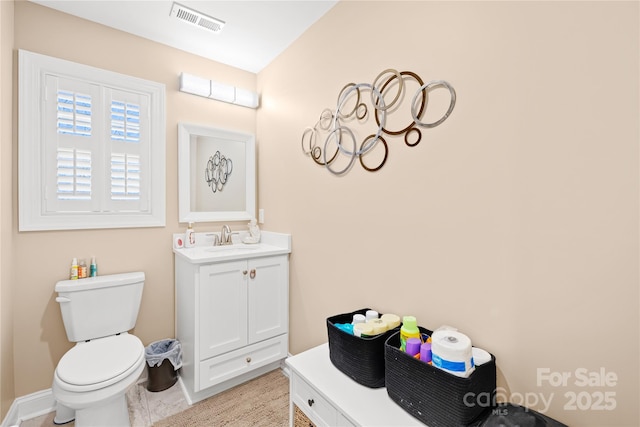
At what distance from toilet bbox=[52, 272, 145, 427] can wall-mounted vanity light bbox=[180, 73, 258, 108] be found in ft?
4.79

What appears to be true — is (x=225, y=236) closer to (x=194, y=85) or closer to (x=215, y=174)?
(x=215, y=174)

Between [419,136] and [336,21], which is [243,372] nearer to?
[419,136]

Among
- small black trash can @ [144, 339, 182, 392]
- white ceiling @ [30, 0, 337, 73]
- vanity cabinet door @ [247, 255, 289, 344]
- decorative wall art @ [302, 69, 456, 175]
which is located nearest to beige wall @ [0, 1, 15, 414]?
white ceiling @ [30, 0, 337, 73]

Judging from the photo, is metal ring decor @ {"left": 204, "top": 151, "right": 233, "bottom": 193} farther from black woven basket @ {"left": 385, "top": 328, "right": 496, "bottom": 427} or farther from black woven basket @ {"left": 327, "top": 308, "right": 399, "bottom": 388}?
black woven basket @ {"left": 385, "top": 328, "right": 496, "bottom": 427}

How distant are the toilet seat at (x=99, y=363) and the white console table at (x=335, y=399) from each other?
89cm

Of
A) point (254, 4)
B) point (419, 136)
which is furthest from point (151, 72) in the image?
point (419, 136)

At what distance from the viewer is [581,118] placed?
2.87 ft

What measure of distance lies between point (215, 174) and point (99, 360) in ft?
4.82

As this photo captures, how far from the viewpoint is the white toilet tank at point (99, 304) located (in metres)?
1.71

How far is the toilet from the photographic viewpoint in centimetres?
136

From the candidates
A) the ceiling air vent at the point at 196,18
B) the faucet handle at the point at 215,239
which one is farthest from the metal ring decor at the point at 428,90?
the faucet handle at the point at 215,239

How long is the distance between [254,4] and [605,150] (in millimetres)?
1933

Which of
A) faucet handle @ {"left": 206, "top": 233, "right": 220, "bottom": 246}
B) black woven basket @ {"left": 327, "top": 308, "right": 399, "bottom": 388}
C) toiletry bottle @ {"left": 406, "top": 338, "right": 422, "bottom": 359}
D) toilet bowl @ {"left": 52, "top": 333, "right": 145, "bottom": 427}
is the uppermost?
faucet handle @ {"left": 206, "top": 233, "right": 220, "bottom": 246}

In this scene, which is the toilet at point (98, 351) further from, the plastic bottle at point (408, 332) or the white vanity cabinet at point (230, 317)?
the plastic bottle at point (408, 332)
